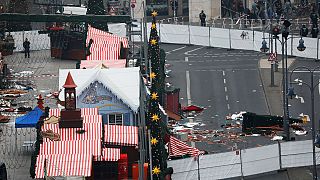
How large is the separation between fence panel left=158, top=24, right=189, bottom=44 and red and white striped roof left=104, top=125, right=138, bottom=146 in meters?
45.3

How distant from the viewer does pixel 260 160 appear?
285ft

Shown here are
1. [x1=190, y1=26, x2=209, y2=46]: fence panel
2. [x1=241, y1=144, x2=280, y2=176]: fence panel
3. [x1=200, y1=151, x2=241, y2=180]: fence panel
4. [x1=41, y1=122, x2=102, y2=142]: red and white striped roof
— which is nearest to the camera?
[x1=41, y1=122, x2=102, y2=142]: red and white striped roof

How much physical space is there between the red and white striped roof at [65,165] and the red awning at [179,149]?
7207 millimetres

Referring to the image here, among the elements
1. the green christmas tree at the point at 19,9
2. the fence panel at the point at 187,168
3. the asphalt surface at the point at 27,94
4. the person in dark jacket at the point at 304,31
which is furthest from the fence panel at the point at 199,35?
the fence panel at the point at 187,168

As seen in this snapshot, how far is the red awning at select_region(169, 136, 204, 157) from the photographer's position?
87131mm

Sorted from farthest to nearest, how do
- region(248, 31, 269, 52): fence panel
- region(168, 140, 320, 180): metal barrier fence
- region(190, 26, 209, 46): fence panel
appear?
region(190, 26, 209, 46): fence panel < region(248, 31, 269, 52): fence panel < region(168, 140, 320, 180): metal barrier fence

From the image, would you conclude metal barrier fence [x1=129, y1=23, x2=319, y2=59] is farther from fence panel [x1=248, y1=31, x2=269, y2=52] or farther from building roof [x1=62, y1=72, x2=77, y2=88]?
building roof [x1=62, y1=72, x2=77, y2=88]

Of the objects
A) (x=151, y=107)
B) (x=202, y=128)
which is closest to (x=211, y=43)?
(x=202, y=128)

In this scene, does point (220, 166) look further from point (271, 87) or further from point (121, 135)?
point (271, 87)

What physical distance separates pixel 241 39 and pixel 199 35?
14.8ft

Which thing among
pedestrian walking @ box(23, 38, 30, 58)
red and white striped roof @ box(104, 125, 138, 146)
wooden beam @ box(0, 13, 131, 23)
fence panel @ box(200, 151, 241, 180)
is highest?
wooden beam @ box(0, 13, 131, 23)

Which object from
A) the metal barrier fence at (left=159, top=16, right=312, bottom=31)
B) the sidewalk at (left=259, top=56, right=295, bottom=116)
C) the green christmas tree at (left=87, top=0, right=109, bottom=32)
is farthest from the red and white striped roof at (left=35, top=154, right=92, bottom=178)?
the metal barrier fence at (left=159, top=16, right=312, bottom=31)

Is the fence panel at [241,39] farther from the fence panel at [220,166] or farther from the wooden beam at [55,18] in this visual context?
the fence panel at [220,166]

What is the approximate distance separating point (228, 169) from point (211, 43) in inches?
1787
